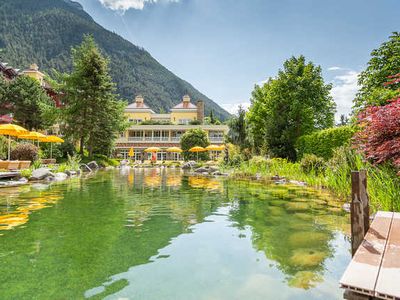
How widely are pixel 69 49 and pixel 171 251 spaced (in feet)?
359

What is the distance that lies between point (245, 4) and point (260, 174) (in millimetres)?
10108

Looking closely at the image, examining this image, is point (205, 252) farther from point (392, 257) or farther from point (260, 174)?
point (260, 174)

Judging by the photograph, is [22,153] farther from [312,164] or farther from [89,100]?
[312,164]

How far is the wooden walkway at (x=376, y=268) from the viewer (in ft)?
6.64

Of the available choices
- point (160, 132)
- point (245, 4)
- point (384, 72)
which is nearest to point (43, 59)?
point (160, 132)

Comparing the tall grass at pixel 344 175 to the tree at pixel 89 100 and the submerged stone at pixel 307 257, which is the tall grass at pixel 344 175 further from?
the tree at pixel 89 100

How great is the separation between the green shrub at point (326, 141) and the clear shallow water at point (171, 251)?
6.54 meters

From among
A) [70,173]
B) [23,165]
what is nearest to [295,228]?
[23,165]

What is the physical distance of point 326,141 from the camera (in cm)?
1450

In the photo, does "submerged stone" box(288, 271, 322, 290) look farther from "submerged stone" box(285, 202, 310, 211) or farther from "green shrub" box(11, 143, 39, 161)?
"green shrub" box(11, 143, 39, 161)

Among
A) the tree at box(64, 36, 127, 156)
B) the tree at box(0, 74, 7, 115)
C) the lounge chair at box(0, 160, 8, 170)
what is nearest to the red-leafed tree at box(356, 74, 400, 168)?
the lounge chair at box(0, 160, 8, 170)

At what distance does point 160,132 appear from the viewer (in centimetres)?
4731

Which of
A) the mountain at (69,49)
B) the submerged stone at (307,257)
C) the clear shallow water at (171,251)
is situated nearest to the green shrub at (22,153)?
the clear shallow water at (171,251)

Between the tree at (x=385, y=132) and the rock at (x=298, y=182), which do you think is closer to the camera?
the tree at (x=385, y=132)
